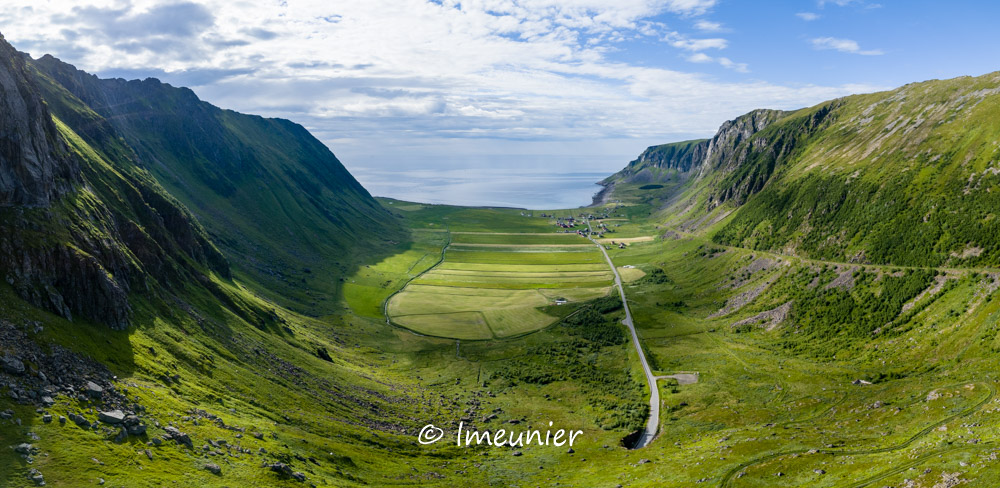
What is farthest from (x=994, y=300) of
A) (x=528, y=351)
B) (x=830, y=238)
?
(x=528, y=351)

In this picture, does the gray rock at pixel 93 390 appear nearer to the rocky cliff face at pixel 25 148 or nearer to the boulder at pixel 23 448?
the boulder at pixel 23 448

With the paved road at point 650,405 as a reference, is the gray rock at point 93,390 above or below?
above

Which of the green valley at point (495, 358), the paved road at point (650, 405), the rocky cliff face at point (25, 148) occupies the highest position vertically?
the rocky cliff face at point (25, 148)

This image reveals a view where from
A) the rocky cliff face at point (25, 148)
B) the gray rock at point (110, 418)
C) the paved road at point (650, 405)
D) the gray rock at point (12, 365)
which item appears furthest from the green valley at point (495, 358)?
the paved road at point (650, 405)

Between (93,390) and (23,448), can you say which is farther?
(93,390)

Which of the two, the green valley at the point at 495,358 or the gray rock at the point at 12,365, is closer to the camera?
the gray rock at the point at 12,365

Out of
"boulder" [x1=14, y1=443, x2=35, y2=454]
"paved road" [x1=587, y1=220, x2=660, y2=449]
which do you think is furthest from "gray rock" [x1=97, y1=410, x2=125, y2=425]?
"paved road" [x1=587, y1=220, x2=660, y2=449]

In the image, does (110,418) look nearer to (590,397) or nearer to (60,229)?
(60,229)

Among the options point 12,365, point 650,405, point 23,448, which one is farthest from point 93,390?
point 650,405

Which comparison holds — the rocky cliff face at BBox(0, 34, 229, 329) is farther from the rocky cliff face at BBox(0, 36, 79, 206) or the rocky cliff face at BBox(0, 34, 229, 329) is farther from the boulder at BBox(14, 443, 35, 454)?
the boulder at BBox(14, 443, 35, 454)
